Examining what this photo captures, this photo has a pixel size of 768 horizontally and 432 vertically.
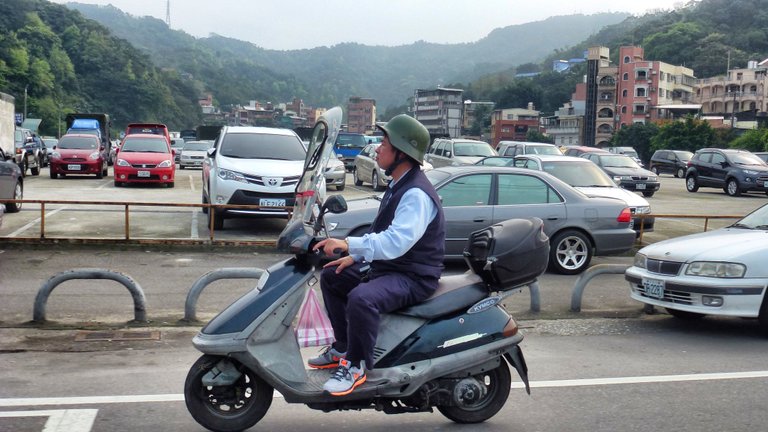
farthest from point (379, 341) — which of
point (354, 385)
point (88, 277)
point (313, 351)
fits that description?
point (88, 277)

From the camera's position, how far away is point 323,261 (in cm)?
458

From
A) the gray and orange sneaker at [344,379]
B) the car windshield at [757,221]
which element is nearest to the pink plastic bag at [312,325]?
the gray and orange sneaker at [344,379]

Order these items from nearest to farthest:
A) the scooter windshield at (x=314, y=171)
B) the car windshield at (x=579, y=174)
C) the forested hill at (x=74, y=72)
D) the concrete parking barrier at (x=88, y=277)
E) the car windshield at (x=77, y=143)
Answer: the scooter windshield at (x=314, y=171) → the concrete parking barrier at (x=88, y=277) → the car windshield at (x=579, y=174) → the car windshield at (x=77, y=143) → the forested hill at (x=74, y=72)

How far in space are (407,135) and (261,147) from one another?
10.6 m

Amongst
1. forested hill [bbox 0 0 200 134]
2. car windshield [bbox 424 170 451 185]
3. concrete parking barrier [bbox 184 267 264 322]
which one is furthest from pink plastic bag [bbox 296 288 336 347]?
forested hill [bbox 0 0 200 134]

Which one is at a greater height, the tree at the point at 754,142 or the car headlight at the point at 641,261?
the tree at the point at 754,142

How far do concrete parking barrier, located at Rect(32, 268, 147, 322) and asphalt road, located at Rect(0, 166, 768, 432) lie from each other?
0.15m

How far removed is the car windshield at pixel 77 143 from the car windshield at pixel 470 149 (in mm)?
12362

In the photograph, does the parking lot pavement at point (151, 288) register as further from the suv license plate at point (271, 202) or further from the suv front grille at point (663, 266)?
the suv license plate at point (271, 202)

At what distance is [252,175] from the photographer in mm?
13578

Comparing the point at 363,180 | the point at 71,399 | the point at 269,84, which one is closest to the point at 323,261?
the point at 71,399

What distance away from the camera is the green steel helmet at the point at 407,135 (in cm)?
460

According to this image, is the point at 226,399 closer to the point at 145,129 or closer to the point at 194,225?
the point at 194,225

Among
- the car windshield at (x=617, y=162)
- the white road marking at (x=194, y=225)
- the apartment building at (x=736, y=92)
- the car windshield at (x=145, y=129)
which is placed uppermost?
the apartment building at (x=736, y=92)
